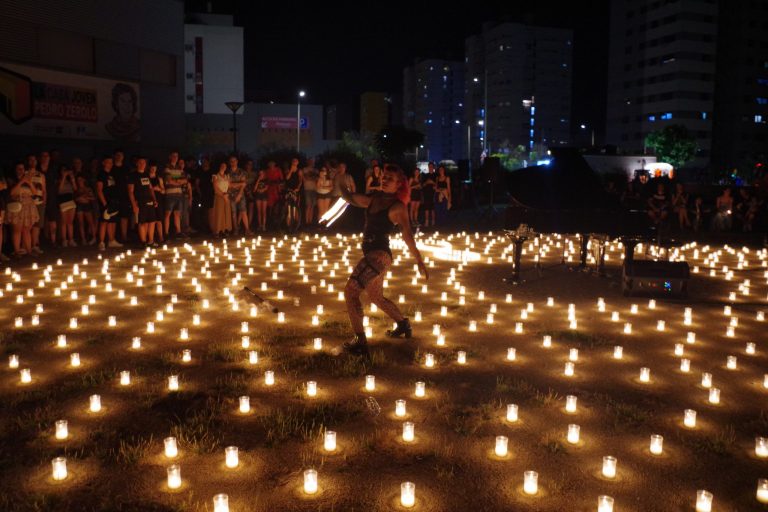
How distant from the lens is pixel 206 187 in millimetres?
18078

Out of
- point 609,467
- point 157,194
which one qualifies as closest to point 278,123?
point 157,194

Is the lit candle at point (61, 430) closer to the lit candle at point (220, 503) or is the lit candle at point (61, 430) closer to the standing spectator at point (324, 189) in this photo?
the lit candle at point (220, 503)

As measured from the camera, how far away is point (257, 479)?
4.10 metres

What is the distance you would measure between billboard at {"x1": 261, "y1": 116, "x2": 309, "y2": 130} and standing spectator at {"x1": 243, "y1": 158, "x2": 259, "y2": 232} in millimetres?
→ 56873

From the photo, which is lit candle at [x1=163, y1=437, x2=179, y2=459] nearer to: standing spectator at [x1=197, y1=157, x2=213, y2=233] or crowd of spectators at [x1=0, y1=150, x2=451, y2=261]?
crowd of spectators at [x1=0, y1=150, x2=451, y2=261]

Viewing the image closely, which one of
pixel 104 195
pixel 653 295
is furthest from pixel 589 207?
pixel 104 195

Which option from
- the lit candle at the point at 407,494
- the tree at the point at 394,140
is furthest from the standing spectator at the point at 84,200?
the tree at the point at 394,140

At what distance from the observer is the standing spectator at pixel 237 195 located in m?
17.1

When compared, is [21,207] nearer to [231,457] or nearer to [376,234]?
[376,234]

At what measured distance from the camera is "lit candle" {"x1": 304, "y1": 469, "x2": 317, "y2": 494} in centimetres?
391

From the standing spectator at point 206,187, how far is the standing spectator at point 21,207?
5342 mm

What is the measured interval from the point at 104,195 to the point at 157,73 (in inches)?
445

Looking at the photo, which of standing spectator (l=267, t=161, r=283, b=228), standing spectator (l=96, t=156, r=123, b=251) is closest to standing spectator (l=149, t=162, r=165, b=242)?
standing spectator (l=96, t=156, r=123, b=251)

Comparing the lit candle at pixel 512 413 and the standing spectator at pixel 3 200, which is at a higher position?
the standing spectator at pixel 3 200
